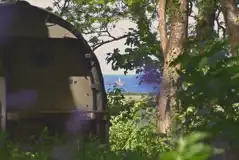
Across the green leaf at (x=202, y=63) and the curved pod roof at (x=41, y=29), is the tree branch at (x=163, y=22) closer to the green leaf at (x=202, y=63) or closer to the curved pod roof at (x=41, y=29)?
the curved pod roof at (x=41, y=29)

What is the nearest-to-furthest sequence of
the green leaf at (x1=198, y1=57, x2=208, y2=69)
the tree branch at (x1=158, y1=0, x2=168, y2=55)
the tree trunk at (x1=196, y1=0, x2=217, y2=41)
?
the green leaf at (x1=198, y1=57, x2=208, y2=69) < the tree branch at (x1=158, y1=0, x2=168, y2=55) < the tree trunk at (x1=196, y1=0, x2=217, y2=41)

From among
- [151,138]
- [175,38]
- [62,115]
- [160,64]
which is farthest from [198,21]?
[62,115]

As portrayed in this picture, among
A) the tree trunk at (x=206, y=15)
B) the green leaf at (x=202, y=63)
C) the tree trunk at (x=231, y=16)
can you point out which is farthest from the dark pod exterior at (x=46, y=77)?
the tree trunk at (x=206, y=15)

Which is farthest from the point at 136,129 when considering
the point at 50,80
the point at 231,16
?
the point at 231,16

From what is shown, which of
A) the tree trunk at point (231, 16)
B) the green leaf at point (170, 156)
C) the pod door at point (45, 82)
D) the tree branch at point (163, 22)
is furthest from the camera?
the tree branch at point (163, 22)

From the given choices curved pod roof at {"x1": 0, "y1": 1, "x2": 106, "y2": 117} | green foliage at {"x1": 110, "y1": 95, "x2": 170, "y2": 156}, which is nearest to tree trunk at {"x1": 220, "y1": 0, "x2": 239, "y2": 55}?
green foliage at {"x1": 110, "y1": 95, "x2": 170, "y2": 156}

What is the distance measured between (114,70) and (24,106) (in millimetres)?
8333

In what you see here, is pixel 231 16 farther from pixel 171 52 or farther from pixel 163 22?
pixel 163 22

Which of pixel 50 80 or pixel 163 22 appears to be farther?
pixel 163 22

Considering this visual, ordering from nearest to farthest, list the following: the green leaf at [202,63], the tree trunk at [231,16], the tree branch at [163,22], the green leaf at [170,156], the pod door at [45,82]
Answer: the green leaf at [170,156], the green leaf at [202,63], the tree trunk at [231,16], the pod door at [45,82], the tree branch at [163,22]

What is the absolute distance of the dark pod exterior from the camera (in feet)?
26.5

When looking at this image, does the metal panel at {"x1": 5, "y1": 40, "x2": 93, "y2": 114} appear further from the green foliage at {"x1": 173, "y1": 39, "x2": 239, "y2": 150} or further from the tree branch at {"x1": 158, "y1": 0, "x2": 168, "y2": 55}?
the green foliage at {"x1": 173, "y1": 39, "x2": 239, "y2": 150}

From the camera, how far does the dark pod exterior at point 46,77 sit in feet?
26.5

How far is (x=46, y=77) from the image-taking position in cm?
841
